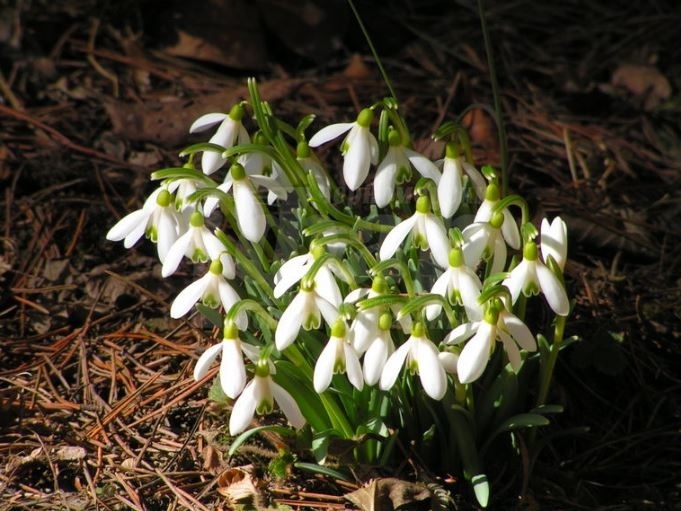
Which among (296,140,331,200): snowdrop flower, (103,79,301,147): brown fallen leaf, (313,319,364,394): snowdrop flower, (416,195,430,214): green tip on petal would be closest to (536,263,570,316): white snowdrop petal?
(416,195,430,214): green tip on petal

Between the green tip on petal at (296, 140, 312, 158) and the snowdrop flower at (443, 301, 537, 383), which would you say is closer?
the snowdrop flower at (443, 301, 537, 383)

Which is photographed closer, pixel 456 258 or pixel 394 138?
pixel 456 258

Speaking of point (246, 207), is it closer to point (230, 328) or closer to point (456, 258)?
point (230, 328)

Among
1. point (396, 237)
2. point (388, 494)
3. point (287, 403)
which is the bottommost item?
point (388, 494)

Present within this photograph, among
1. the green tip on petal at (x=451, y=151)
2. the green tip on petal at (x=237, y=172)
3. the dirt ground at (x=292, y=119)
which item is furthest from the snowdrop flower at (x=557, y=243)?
the green tip on petal at (x=237, y=172)

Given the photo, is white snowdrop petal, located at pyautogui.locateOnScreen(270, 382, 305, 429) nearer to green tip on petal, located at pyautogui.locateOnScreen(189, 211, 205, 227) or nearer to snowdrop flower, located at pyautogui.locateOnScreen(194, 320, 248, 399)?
snowdrop flower, located at pyautogui.locateOnScreen(194, 320, 248, 399)

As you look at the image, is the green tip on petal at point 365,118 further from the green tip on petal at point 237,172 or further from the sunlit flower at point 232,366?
the sunlit flower at point 232,366

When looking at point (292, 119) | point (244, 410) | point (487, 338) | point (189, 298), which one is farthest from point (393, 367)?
point (292, 119)
